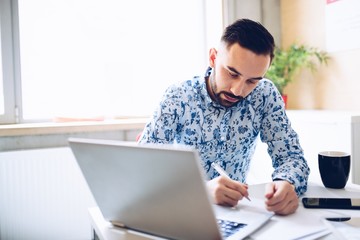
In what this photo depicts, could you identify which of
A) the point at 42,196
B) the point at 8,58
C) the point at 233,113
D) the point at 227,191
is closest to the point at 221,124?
the point at 233,113

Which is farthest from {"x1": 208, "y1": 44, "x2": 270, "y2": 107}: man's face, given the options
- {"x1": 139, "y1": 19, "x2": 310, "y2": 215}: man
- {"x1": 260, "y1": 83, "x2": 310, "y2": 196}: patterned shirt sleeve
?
{"x1": 260, "y1": 83, "x2": 310, "y2": 196}: patterned shirt sleeve

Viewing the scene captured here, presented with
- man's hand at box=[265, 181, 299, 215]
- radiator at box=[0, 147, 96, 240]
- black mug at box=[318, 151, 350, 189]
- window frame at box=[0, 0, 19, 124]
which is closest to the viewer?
man's hand at box=[265, 181, 299, 215]

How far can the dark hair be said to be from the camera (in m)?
1.06

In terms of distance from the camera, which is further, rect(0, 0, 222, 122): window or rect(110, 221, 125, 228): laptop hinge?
rect(0, 0, 222, 122): window

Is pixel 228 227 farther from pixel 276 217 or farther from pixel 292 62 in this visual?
pixel 292 62

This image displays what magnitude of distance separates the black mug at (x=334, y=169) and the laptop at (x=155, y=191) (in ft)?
1.04

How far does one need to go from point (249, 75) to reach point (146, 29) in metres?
1.81

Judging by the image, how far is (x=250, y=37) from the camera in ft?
3.50

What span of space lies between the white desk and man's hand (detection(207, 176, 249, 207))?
10 centimetres

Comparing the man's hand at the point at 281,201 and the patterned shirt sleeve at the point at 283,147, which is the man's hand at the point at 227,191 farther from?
the patterned shirt sleeve at the point at 283,147

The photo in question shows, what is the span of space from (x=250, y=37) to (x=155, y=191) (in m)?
0.63

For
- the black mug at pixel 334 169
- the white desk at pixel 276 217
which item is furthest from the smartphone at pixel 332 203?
the black mug at pixel 334 169

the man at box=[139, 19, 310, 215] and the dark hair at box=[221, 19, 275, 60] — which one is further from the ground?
the dark hair at box=[221, 19, 275, 60]

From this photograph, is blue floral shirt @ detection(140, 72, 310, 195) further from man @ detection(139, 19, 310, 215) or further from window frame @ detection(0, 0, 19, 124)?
window frame @ detection(0, 0, 19, 124)
